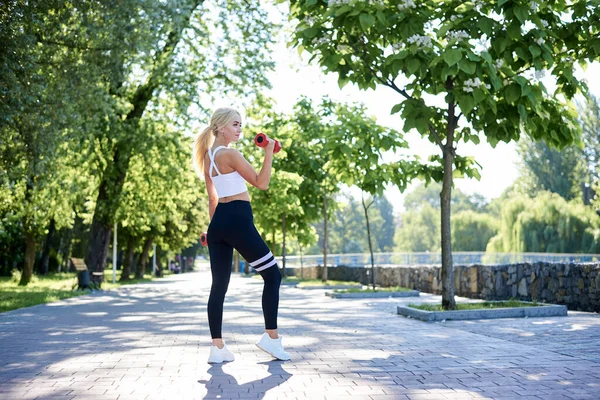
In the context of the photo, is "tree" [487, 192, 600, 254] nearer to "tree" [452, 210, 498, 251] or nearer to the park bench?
"tree" [452, 210, 498, 251]

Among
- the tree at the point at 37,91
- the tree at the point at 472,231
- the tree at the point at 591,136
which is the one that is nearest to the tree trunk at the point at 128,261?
the tree at the point at 37,91

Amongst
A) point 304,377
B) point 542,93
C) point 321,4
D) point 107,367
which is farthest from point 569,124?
point 107,367

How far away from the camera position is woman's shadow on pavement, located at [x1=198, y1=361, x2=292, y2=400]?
4.73 metres

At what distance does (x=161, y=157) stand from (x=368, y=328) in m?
14.9

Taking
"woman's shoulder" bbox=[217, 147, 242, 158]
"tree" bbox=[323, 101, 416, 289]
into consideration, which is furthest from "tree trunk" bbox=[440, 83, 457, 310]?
"woman's shoulder" bbox=[217, 147, 242, 158]

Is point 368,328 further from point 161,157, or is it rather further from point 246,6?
point 246,6

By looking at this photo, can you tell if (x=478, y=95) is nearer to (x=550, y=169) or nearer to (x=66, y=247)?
(x=66, y=247)

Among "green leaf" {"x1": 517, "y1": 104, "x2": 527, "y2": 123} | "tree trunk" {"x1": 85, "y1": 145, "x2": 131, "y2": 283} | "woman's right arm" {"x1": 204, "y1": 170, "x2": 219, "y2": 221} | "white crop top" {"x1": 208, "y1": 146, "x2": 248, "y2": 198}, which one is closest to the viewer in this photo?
"white crop top" {"x1": 208, "y1": 146, "x2": 248, "y2": 198}

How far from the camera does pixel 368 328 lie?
31.1 ft

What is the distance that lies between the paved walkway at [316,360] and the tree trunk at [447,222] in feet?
2.93

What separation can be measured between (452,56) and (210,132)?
3.57m

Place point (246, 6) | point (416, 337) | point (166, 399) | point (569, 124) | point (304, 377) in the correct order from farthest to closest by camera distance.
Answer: point (246, 6) < point (569, 124) < point (416, 337) < point (304, 377) < point (166, 399)

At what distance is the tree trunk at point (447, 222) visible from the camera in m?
11.1

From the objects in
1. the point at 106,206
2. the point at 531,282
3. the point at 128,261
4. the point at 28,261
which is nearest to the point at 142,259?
the point at 128,261
